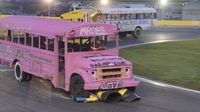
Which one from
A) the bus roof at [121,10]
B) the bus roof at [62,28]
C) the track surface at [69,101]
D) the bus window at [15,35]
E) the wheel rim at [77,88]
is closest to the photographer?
the track surface at [69,101]

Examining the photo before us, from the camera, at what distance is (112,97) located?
1432 cm

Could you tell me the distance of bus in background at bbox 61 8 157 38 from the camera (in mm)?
40875

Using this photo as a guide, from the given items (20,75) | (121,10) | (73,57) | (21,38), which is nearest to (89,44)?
(73,57)

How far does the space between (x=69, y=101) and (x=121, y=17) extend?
93.6 feet

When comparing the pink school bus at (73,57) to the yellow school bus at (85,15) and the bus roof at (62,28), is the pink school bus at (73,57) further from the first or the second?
the yellow school bus at (85,15)

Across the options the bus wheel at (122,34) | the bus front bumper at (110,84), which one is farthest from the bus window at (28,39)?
the bus wheel at (122,34)

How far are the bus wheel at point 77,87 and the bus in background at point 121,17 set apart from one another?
2613 centimetres

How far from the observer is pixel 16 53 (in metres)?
17.9

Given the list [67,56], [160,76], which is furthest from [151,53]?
[67,56]

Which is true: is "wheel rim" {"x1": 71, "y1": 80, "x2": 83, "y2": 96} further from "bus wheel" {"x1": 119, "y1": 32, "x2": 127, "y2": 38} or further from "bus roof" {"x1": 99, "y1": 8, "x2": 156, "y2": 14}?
"bus wheel" {"x1": 119, "y1": 32, "x2": 127, "y2": 38}

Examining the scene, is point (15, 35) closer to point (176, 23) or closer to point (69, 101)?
point (69, 101)

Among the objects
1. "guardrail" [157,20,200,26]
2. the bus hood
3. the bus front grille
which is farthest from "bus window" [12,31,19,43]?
"guardrail" [157,20,200,26]

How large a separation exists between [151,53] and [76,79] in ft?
48.2

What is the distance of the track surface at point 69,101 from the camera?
13.2 metres
